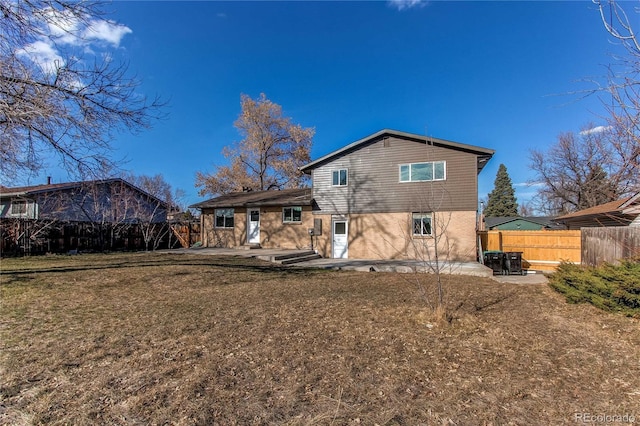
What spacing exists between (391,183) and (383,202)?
101cm

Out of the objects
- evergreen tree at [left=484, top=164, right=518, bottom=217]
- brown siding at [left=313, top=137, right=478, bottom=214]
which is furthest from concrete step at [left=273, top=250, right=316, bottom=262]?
evergreen tree at [left=484, top=164, right=518, bottom=217]

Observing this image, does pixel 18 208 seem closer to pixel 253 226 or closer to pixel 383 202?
pixel 253 226

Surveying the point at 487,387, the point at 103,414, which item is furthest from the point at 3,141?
the point at 487,387

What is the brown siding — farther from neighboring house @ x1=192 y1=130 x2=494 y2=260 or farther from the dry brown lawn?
the dry brown lawn

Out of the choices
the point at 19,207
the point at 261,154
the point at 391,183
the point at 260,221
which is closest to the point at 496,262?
the point at 391,183

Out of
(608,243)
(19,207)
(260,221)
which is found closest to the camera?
(608,243)

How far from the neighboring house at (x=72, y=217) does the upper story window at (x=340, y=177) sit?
10770mm

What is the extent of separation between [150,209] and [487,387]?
27.8m

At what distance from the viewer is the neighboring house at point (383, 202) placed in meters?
14.3

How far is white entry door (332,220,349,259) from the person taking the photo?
16.3m

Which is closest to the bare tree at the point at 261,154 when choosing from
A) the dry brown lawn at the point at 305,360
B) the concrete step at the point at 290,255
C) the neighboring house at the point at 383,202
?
the neighboring house at the point at 383,202

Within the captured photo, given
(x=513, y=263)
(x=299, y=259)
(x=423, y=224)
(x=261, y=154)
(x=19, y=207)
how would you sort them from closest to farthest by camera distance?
1. (x=513, y=263)
2. (x=299, y=259)
3. (x=423, y=224)
4. (x=19, y=207)
5. (x=261, y=154)

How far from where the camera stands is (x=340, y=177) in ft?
54.0

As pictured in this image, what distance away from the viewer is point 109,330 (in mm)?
4766
